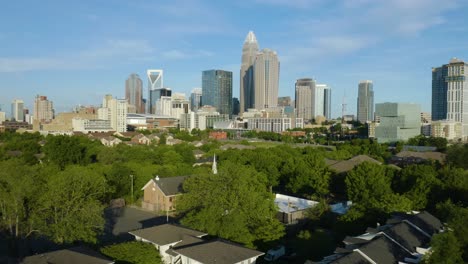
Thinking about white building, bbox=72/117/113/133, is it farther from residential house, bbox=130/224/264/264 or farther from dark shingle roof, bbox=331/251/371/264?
dark shingle roof, bbox=331/251/371/264

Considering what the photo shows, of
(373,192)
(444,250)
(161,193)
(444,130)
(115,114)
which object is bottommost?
(161,193)

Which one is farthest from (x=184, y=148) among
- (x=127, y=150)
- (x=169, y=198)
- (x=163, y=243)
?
(x=163, y=243)

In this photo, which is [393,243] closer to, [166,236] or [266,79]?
[166,236]

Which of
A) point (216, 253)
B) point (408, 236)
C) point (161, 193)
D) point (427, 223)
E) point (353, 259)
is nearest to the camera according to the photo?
point (353, 259)

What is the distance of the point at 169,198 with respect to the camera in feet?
82.6

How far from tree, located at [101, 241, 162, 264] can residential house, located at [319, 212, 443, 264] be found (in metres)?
6.16

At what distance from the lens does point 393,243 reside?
13609 mm

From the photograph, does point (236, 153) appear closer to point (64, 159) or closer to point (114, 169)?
point (114, 169)

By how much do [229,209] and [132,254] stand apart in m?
4.83

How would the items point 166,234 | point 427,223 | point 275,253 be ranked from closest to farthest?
point 166,234
point 427,223
point 275,253

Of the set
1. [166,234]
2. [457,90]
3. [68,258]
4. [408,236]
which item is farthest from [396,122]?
[68,258]

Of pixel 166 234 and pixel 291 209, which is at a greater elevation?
pixel 166 234

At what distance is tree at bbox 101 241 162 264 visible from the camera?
45.7 ft

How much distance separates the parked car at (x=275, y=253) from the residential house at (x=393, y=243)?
10.9 feet
